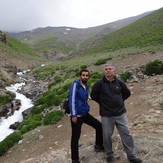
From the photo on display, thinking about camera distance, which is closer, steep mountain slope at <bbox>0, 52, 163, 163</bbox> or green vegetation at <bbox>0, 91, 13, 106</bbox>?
steep mountain slope at <bbox>0, 52, 163, 163</bbox>

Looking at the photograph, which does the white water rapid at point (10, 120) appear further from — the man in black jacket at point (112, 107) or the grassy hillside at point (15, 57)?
the grassy hillside at point (15, 57)

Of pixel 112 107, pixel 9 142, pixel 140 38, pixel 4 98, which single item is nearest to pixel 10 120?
pixel 4 98

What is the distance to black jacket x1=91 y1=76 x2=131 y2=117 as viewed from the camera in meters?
4.64

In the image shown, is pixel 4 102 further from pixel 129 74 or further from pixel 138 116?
pixel 138 116

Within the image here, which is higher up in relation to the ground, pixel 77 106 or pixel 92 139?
pixel 77 106

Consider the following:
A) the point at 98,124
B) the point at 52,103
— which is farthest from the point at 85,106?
the point at 52,103

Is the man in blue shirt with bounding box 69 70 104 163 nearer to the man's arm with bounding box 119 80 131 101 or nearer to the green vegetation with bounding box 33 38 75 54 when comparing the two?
the man's arm with bounding box 119 80 131 101

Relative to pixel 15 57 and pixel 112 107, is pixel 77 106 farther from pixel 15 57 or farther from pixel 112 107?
pixel 15 57

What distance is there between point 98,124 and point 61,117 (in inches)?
232

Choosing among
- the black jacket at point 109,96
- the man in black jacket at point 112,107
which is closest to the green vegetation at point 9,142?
the man in black jacket at point 112,107

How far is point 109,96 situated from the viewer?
4.65 metres

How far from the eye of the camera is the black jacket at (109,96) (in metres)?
4.64

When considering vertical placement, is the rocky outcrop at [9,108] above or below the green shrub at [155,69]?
below

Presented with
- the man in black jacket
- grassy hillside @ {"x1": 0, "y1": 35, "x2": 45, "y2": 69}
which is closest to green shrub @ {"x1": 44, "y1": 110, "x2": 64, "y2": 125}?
the man in black jacket
